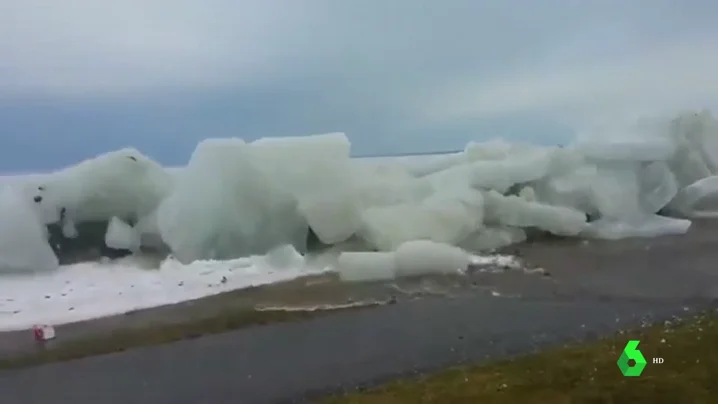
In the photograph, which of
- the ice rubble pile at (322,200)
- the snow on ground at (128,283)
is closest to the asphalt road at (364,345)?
the snow on ground at (128,283)

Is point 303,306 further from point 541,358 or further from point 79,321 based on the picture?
point 541,358

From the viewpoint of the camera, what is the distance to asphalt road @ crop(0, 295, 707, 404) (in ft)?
4.68

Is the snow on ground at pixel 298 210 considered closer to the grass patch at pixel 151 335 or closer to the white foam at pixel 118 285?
the white foam at pixel 118 285

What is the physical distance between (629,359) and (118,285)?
200 centimetres

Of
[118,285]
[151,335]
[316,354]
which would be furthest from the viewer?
[118,285]

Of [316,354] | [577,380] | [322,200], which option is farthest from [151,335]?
[322,200]

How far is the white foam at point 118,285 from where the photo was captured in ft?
7.79

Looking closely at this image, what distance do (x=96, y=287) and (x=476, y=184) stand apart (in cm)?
198

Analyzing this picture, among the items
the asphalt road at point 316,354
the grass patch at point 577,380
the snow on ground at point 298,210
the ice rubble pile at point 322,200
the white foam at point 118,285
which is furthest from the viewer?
the ice rubble pile at point 322,200

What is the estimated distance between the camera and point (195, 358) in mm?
1686

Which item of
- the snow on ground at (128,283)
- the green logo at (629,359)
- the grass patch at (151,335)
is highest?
the green logo at (629,359)

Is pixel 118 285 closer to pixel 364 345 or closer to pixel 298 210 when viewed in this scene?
pixel 298 210

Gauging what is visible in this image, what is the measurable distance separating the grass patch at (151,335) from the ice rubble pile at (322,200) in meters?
0.80

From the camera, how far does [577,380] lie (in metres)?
1.20
